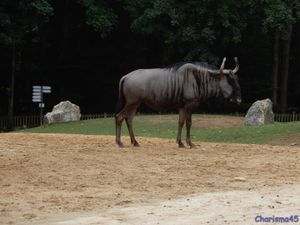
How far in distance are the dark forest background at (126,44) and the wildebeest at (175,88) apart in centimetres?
1787

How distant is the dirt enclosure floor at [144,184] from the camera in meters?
8.42

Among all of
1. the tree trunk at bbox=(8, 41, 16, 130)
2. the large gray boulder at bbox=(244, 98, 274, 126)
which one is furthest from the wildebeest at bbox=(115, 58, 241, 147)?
the tree trunk at bbox=(8, 41, 16, 130)

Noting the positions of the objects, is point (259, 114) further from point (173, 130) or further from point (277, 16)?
point (277, 16)

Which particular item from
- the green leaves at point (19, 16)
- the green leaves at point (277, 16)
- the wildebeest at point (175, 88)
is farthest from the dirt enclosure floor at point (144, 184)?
the green leaves at point (277, 16)

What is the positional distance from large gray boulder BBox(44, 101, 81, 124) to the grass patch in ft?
2.72

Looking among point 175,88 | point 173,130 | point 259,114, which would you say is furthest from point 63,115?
point 175,88

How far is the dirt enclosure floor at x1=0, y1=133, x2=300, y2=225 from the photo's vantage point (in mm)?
8422

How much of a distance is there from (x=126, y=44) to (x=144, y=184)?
31.4 metres

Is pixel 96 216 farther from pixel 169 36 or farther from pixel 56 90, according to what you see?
pixel 56 90

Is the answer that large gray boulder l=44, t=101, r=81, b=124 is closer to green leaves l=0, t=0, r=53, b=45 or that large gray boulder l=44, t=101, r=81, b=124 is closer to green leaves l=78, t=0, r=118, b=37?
green leaves l=0, t=0, r=53, b=45

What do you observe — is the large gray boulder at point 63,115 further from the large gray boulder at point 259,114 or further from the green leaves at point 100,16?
the large gray boulder at point 259,114

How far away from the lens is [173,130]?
2597 centimetres

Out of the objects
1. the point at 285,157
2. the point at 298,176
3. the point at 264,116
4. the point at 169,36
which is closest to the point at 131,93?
the point at 285,157

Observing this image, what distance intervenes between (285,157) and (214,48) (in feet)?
76.6
